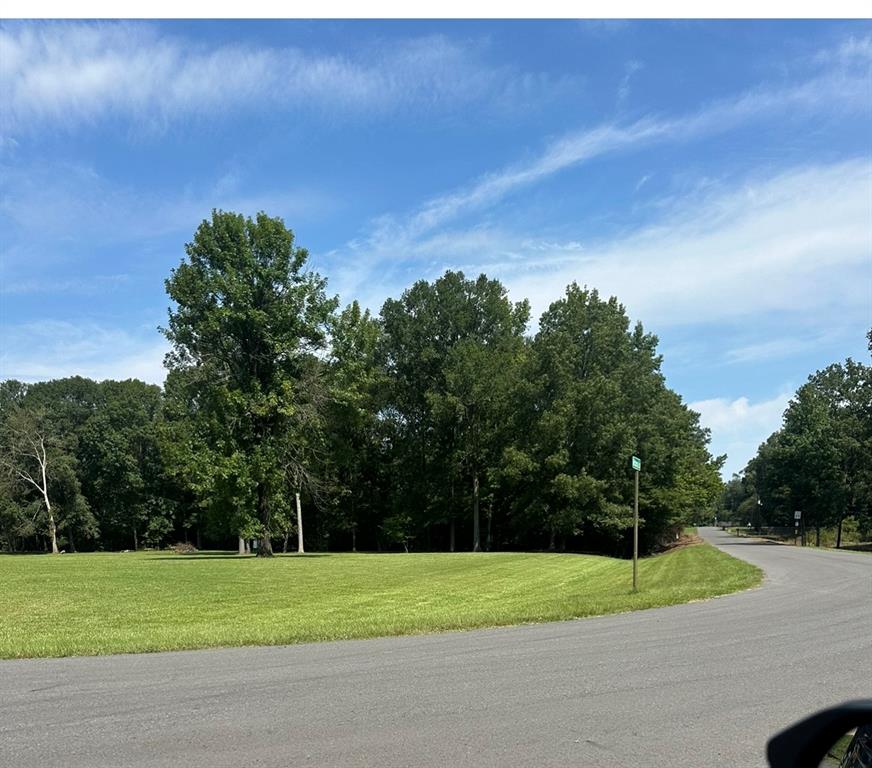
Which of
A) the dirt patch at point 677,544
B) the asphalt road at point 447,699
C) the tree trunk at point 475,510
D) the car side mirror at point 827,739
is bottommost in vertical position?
the dirt patch at point 677,544

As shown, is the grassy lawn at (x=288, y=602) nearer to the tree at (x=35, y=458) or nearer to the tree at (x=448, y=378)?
the tree at (x=448, y=378)

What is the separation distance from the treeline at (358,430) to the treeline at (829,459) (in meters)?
8.24

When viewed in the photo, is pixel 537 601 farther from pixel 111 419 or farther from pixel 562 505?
pixel 111 419

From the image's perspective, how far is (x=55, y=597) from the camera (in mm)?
17938

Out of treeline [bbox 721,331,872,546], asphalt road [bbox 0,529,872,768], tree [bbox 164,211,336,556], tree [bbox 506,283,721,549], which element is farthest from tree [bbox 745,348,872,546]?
asphalt road [bbox 0,529,872,768]

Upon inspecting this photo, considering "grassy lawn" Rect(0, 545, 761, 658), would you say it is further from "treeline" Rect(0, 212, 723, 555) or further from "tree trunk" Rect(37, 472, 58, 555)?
"tree trunk" Rect(37, 472, 58, 555)

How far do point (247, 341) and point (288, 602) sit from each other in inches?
1019

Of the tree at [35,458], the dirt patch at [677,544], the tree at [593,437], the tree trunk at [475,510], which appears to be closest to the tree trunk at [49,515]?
the tree at [35,458]

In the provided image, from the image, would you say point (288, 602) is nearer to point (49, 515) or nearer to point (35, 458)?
point (49, 515)

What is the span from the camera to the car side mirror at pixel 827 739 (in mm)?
2240

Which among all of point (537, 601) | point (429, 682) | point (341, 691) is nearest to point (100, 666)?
point (341, 691)

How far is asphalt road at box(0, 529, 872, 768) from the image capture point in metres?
5.46

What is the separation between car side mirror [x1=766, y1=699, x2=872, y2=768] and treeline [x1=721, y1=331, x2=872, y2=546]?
56554mm

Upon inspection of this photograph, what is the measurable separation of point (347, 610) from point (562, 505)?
37780mm
